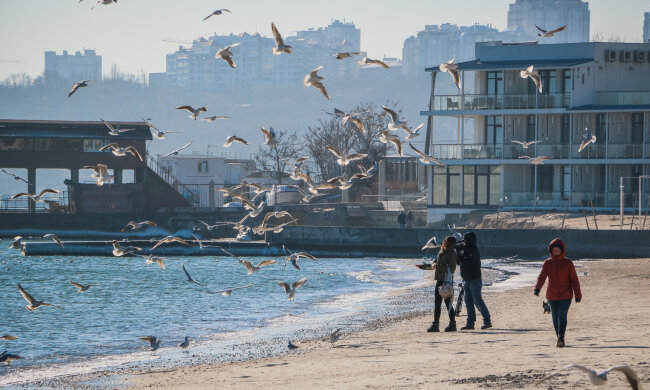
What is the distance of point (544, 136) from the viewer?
61500 millimetres

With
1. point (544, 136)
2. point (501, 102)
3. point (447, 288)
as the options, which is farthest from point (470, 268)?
point (544, 136)

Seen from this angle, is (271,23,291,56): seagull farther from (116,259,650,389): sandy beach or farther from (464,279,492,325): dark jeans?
(116,259,650,389): sandy beach

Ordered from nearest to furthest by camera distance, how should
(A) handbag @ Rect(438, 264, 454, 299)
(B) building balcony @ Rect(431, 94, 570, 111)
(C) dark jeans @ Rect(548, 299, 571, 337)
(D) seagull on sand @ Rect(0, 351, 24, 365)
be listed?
(C) dark jeans @ Rect(548, 299, 571, 337) < (A) handbag @ Rect(438, 264, 454, 299) < (D) seagull on sand @ Rect(0, 351, 24, 365) < (B) building balcony @ Rect(431, 94, 570, 111)

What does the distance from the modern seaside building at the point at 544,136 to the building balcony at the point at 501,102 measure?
0.18 feet

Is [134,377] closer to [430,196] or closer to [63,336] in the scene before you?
[63,336]

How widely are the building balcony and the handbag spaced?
4262 centimetres

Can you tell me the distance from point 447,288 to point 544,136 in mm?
44118

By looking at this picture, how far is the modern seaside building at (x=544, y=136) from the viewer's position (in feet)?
195

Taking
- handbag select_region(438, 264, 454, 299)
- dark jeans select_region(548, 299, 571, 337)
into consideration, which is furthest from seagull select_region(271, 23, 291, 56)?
dark jeans select_region(548, 299, 571, 337)

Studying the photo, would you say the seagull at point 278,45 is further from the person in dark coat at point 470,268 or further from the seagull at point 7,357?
the seagull at point 7,357

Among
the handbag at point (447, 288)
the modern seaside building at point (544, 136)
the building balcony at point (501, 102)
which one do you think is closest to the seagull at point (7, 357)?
the handbag at point (447, 288)

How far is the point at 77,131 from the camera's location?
255 ft

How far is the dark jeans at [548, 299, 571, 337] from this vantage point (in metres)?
15.9

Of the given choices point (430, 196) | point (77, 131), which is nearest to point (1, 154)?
point (77, 131)
